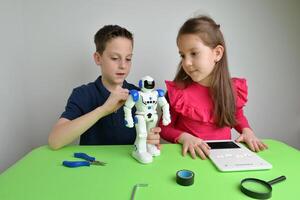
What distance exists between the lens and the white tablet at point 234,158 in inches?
24.2

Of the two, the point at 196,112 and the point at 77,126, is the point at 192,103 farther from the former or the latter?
the point at 77,126

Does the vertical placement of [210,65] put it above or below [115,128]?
above

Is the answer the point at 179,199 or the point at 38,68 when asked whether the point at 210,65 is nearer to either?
the point at 179,199

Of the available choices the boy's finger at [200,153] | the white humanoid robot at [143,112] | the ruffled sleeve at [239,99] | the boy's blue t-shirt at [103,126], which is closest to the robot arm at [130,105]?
the white humanoid robot at [143,112]

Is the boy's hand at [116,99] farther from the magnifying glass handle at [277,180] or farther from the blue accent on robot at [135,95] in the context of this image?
the magnifying glass handle at [277,180]

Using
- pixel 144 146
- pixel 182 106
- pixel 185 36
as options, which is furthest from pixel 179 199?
pixel 185 36

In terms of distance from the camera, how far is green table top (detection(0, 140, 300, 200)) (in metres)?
0.51

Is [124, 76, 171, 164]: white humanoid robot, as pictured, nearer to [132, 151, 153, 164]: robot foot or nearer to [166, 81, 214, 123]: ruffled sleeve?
[132, 151, 153, 164]: robot foot

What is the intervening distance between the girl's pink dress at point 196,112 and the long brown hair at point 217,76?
0.03m

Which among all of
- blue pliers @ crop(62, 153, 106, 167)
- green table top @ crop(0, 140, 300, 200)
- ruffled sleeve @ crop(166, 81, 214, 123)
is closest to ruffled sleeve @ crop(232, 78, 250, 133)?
ruffled sleeve @ crop(166, 81, 214, 123)

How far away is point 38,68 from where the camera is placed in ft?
3.82

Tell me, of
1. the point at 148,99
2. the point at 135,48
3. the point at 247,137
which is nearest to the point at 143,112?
the point at 148,99

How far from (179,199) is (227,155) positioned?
25 centimetres

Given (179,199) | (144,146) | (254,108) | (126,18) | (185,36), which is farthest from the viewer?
(254,108)
